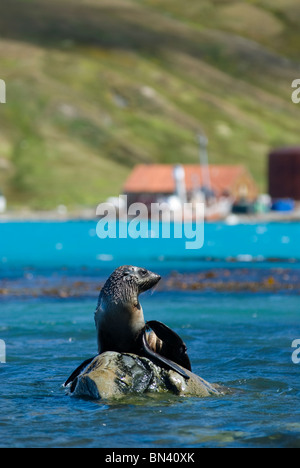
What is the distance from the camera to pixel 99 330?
15469 millimetres

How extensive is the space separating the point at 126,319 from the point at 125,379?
3.36 ft

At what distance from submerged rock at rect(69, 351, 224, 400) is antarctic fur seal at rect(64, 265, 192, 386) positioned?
188 mm

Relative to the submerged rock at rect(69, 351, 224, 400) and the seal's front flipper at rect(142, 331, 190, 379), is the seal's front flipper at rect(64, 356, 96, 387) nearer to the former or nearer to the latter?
the submerged rock at rect(69, 351, 224, 400)

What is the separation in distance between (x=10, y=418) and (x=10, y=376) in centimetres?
351

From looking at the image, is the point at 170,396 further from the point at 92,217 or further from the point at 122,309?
the point at 92,217

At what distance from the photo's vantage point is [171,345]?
52.3 feet

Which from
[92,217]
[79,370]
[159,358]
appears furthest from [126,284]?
[92,217]

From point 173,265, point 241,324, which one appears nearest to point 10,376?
point 241,324

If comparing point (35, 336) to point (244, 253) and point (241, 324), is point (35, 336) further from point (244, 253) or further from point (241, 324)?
point (244, 253)
